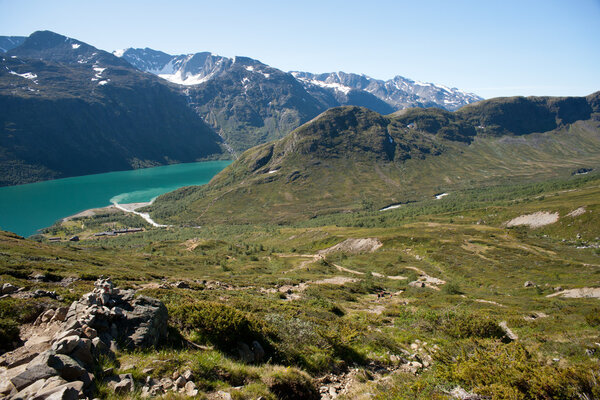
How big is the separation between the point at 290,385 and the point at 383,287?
152ft

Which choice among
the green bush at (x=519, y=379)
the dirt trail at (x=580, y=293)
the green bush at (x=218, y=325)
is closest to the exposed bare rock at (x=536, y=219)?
the dirt trail at (x=580, y=293)

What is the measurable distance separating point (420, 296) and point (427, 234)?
53.8 metres

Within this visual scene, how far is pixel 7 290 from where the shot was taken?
16.8 m

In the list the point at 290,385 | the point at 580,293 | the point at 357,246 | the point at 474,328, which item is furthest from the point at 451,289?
the point at 357,246

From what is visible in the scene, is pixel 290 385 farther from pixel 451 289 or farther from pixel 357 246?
pixel 357 246

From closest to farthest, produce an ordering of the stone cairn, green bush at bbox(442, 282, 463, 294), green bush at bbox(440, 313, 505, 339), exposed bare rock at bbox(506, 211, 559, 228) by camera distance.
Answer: the stone cairn
green bush at bbox(440, 313, 505, 339)
green bush at bbox(442, 282, 463, 294)
exposed bare rock at bbox(506, 211, 559, 228)

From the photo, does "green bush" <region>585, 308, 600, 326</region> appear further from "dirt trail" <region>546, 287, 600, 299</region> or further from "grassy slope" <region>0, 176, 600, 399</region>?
"dirt trail" <region>546, 287, 600, 299</region>

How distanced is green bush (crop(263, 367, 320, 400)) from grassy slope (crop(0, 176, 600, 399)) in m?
0.47

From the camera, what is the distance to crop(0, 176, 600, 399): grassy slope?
13242mm

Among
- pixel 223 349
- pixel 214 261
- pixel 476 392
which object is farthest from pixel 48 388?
pixel 214 261

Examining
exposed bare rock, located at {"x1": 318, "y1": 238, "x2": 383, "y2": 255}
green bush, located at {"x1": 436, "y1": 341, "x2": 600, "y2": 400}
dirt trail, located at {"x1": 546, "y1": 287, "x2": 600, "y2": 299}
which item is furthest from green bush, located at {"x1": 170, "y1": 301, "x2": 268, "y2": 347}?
exposed bare rock, located at {"x1": 318, "y1": 238, "x2": 383, "y2": 255}

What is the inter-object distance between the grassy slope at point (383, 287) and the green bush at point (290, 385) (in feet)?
1.55

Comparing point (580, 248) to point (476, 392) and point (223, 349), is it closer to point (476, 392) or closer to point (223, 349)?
point (476, 392)

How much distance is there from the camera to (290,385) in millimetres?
10961
